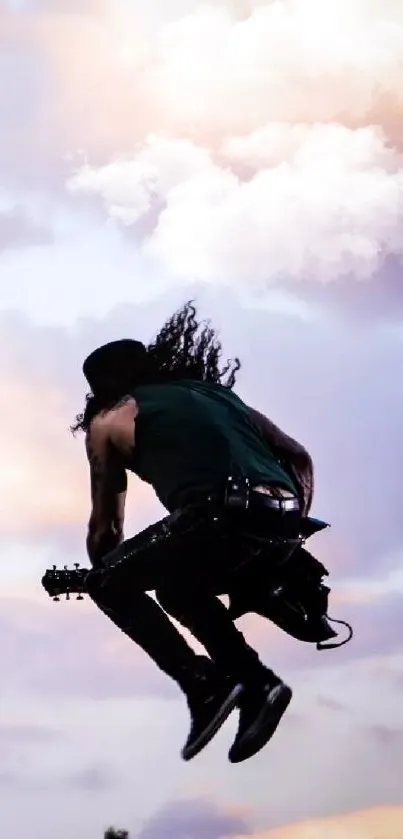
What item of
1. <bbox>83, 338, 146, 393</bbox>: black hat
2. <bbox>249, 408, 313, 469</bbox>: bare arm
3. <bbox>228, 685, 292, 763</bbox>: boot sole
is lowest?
<bbox>228, 685, 292, 763</bbox>: boot sole

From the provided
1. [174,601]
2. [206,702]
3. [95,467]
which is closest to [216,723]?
[206,702]

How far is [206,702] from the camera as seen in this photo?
4824 millimetres

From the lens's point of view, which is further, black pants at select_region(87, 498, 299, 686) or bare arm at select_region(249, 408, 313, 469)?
bare arm at select_region(249, 408, 313, 469)

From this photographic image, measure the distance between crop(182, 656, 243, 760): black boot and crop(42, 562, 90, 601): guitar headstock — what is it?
3.00 ft

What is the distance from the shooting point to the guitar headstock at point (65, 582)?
18.2 ft

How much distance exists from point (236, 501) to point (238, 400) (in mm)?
725

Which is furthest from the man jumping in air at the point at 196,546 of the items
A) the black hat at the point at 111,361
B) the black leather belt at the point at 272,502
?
the black hat at the point at 111,361

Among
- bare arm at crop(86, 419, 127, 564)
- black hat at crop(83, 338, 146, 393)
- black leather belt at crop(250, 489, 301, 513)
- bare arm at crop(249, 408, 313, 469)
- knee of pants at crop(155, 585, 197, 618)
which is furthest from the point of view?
black hat at crop(83, 338, 146, 393)

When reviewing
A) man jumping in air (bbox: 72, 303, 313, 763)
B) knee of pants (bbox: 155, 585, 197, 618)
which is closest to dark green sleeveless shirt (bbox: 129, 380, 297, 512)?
man jumping in air (bbox: 72, 303, 313, 763)

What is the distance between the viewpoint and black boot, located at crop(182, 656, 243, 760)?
4793mm

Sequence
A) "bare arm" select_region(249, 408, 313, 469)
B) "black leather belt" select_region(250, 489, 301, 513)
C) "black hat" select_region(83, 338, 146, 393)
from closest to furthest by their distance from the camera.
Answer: "black leather belt" select_region(250, 489, 301, 513)
"bare arm" select_region(249, 408, 313, 469)
"black hat" select_region(83, 338, 146, 393)

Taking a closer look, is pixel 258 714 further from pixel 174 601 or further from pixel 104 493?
pixel 104 493

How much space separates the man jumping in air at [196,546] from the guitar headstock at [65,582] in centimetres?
39

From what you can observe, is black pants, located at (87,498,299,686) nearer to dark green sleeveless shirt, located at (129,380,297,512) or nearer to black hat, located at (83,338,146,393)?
dark green sleeveless shirt, located at (129,380,297,512)
